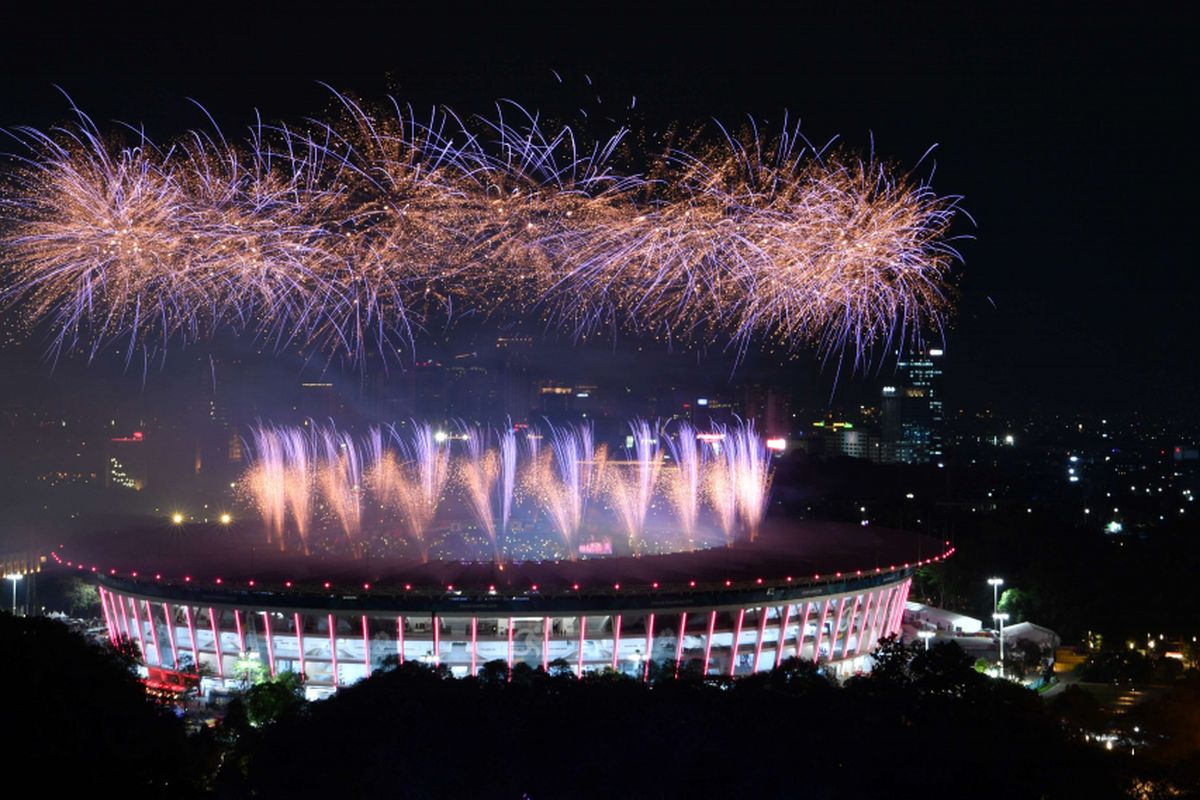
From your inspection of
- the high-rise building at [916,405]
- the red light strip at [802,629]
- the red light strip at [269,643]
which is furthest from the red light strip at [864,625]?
the high-rise building at [916,405]

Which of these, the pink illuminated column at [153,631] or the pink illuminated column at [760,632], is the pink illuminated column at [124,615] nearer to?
the pink illuminated column at [153,631]

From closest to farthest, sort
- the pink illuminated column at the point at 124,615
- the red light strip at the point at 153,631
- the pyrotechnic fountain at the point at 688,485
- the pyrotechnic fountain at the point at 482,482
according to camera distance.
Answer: the red light strip at the point at 153,631 → the pink illuminated column at the point at 124,615 → the pyrotechnic fountain at the point at 688,485 → the pyrotechnic fountain at the point at 482,482

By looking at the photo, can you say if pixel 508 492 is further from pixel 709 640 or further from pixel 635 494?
pixel 709 640

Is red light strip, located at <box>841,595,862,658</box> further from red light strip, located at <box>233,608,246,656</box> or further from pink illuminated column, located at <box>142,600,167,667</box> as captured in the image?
pink illuminated column, located at <box>142,600,167,667</box>

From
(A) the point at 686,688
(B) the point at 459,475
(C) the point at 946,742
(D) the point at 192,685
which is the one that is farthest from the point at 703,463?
(C) the point at 946,742

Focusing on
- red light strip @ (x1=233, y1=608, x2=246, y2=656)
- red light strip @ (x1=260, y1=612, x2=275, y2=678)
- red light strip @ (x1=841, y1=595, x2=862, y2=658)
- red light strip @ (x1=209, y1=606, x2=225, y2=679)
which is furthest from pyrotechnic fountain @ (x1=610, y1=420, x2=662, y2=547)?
red light strip @ (x1=209, y1=606, x2=225, y2=679)
